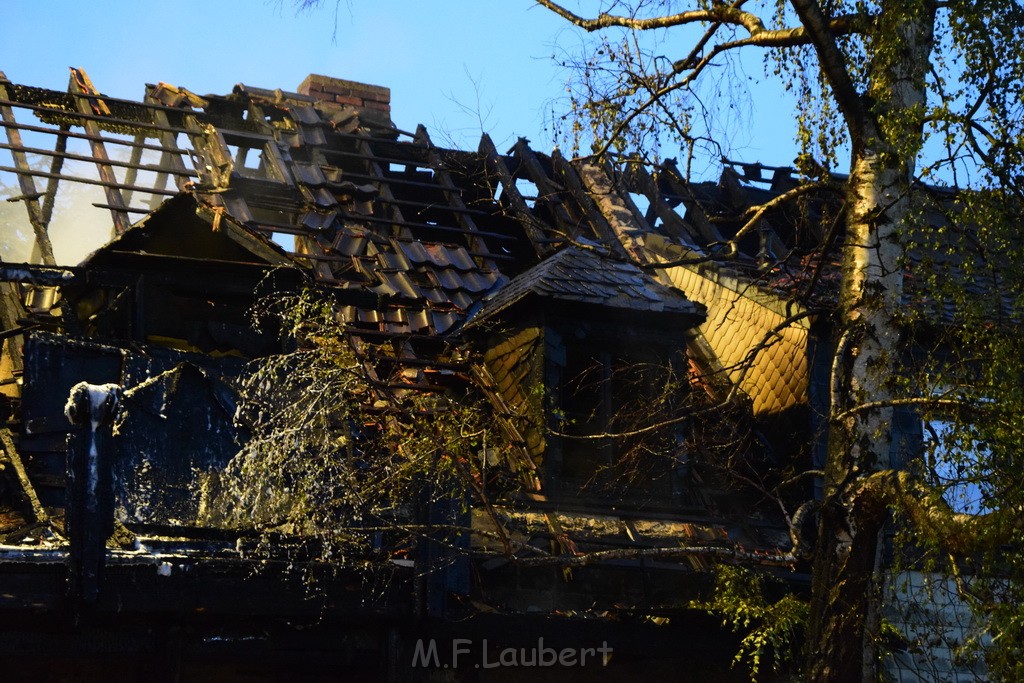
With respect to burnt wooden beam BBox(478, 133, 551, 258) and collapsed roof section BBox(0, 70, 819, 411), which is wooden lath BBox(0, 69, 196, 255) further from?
burnt wooden beam BBox(478, 133, 551, 258)

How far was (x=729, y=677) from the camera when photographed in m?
11.4

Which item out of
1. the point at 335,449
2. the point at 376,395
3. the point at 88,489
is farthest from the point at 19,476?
the point at 376,395

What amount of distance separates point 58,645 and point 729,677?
549 cm

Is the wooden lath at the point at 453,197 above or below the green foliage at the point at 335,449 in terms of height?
above

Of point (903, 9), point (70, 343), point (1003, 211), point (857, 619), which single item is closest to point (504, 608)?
point (857, 619)

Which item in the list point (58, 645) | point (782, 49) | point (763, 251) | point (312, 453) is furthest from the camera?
point (763, 251)

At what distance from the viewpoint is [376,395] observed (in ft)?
37.8

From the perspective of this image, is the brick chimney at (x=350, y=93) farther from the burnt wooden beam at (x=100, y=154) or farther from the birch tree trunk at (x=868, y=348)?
the birch tree trunk at (x=868, y=348)

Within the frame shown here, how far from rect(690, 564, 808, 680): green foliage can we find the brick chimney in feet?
29.3

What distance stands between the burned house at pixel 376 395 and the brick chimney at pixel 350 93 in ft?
3.43

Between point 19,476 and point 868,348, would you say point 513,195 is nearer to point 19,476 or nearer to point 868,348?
point 868,348

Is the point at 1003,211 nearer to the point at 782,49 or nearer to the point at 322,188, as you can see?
the point at 782,49

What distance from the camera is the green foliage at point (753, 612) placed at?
9.63 metres

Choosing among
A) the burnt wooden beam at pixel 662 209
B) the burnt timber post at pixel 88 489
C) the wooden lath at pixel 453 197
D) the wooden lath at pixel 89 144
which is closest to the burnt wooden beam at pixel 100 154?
the wooden lath at pixel 89 144
